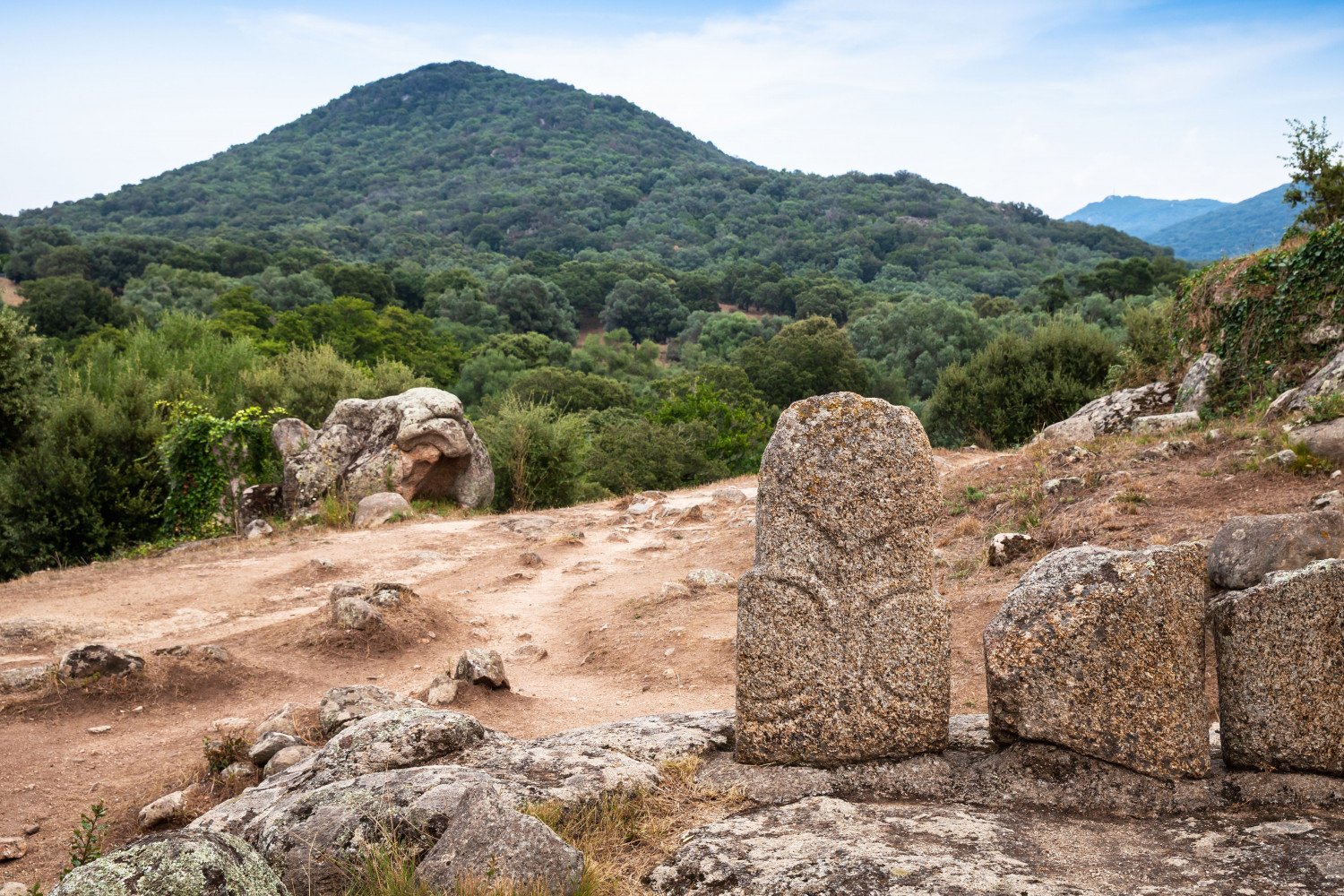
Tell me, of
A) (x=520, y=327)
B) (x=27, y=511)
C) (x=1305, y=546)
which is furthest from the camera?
(x=520, y=327)

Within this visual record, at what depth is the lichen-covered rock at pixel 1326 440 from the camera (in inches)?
368

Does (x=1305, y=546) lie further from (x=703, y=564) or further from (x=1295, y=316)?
(x=1295, y=316)

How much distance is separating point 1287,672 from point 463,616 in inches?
354

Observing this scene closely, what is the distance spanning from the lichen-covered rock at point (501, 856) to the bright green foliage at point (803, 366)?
42.0 m

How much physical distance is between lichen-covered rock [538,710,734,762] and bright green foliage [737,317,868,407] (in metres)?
40.3

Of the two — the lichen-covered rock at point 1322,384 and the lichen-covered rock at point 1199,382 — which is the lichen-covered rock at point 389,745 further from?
the lichen-covered rock at point 1199,382

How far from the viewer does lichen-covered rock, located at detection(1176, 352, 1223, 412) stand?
14.7 metres

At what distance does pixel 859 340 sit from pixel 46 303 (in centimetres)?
4411

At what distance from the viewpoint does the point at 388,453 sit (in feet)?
59.7

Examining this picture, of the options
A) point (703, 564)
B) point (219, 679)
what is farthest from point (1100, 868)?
point (703, 564)

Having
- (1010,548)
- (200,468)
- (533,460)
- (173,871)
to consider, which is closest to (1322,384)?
(1010,548)

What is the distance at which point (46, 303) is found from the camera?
4609 cm

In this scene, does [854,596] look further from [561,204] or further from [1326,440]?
[561,204]

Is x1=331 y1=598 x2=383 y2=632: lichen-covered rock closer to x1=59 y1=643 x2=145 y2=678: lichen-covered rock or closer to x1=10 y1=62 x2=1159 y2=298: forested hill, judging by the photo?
x1=59 y1=643 x2=145 y2=678: lichen-covered rock
